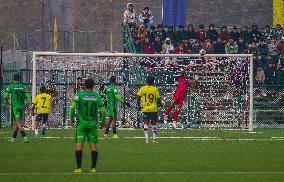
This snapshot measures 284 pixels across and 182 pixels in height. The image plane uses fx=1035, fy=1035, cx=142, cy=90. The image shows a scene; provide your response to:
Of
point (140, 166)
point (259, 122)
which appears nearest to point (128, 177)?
point (140, 166)

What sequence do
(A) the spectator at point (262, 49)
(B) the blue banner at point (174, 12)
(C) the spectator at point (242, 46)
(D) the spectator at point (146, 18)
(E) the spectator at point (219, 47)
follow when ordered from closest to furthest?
1. (E) the spectator at point (219, 47)
2. (C) the spectator at point (242, 46)
3. (A) the spectator at point (262, 49)
4. (D) the spectator at point (146, 18)
5. (B) the blue banner at point (174, 12)

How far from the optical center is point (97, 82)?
45781 millimetres

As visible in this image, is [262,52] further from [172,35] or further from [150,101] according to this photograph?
[150,101]

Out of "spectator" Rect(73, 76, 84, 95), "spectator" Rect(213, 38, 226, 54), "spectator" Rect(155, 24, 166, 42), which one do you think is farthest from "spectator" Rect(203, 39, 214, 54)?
"spectator" Rect(73, 76, 84, 95)

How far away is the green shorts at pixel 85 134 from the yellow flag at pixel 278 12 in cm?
2858

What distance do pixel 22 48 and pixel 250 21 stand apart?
39.8 feet

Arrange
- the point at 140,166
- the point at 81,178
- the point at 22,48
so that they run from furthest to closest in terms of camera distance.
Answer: the point at 22,48
the point at 140,166
the point at 81,178

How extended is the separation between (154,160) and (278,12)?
84.2ft

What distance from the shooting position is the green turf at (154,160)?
22.2 meters

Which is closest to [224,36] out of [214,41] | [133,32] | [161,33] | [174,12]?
[214,41]

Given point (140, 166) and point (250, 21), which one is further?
point (250, 21)

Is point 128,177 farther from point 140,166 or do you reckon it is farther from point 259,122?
point 259,122

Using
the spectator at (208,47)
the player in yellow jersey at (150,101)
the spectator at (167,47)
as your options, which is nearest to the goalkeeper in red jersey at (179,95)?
the spectator at (167,47)

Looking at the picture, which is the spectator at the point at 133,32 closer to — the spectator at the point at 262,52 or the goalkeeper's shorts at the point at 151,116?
the spectator at the point at 262,52
